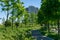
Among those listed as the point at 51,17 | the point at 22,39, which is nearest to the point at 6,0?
the point at 51,17

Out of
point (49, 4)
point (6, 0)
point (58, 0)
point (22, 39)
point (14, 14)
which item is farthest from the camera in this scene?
point (14, 14)

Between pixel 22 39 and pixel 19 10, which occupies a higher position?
pixel 19 10

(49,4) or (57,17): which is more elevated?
(49,4)

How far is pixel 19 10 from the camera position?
123 feet

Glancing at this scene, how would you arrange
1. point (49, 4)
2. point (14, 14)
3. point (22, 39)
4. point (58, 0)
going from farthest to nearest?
point (14, 14), point (49, 4), point (58, 0), point (22, 39)

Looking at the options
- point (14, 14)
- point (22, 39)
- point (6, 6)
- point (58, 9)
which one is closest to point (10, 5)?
point (6, 6)

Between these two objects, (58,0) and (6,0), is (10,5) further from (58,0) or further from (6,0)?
(58,0)

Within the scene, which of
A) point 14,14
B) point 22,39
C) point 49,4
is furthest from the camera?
point 14,14

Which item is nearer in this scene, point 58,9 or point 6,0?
point 58,9

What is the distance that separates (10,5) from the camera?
32.9 meters

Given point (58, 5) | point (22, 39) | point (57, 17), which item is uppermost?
point (58, 5)

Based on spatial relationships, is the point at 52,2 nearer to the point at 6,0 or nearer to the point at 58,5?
the point at 58,5

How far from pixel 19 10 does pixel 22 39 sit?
919 inches

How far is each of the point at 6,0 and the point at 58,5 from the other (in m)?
13.1
